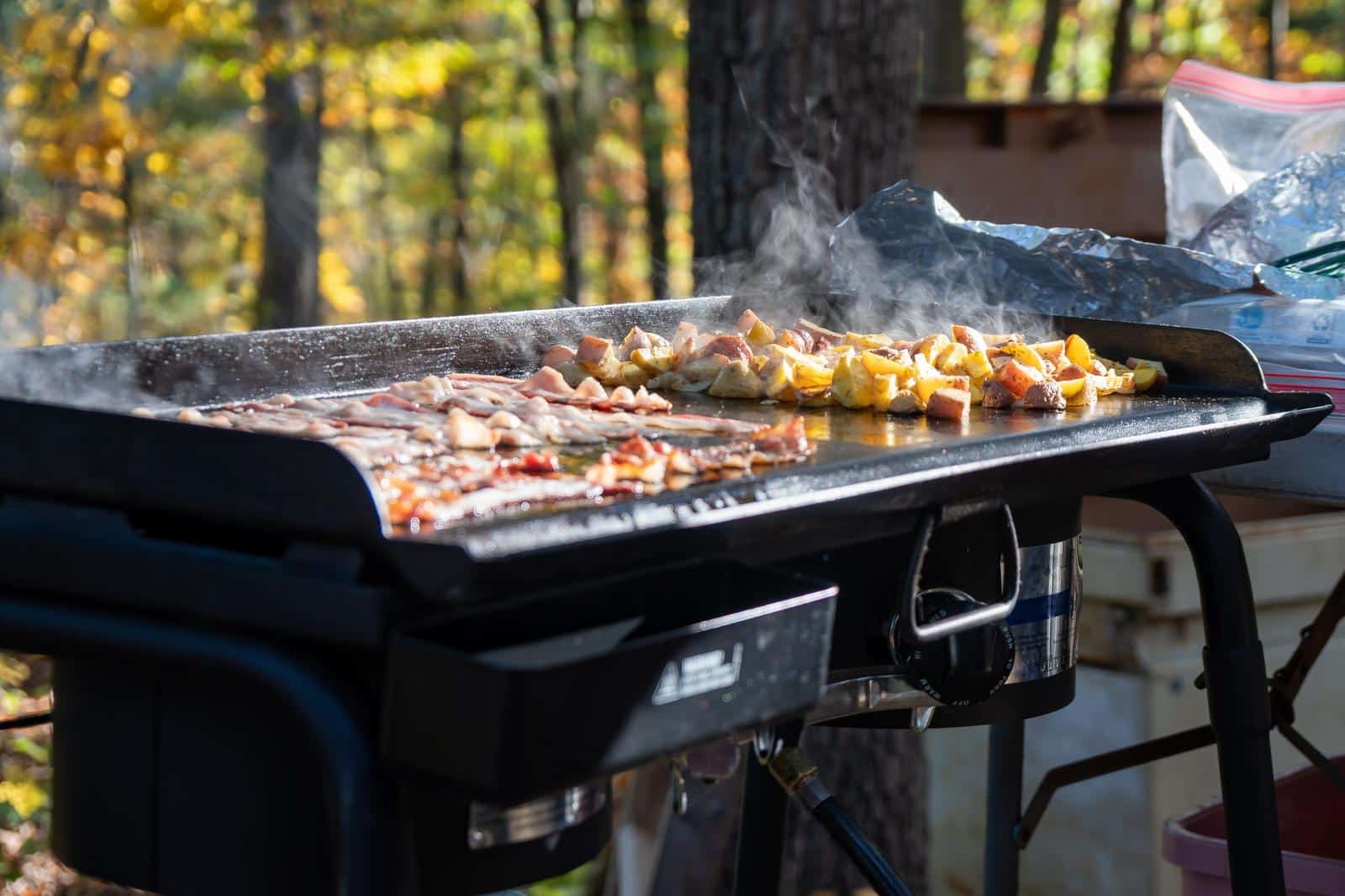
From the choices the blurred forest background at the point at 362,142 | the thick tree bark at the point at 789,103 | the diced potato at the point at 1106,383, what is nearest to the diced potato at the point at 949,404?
the diced potato at the point at 1106,383

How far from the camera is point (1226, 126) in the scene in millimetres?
2975

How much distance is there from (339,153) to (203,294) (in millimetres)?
7328

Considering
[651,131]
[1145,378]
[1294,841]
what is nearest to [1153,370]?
[1145,378]

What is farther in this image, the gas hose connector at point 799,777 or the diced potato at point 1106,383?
the diced potato at point 1106,383

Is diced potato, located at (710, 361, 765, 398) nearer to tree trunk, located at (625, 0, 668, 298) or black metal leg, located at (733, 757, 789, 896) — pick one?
black metal leg, located at (733, 757, 789, 896)

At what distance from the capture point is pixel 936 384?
204 centimetres

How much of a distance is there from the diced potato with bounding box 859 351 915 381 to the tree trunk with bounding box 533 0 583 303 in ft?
29.5

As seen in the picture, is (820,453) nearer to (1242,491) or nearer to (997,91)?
(1242,491)

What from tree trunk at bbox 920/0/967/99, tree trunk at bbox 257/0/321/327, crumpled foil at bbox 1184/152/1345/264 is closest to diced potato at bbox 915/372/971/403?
crumpled foil at bbox 1184/152/1345/264

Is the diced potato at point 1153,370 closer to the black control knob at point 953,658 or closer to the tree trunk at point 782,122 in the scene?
the black control knob at point 953,658

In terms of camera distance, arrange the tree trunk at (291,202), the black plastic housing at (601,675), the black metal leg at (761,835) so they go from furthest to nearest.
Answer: the tree trunk at (291,202) < the black metal leg at (761,835) < the black plastic housing at (601,675)

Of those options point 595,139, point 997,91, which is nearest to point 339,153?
point 595,139

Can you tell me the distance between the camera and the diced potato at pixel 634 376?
225 cm

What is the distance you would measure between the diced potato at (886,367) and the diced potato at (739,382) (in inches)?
6.8
